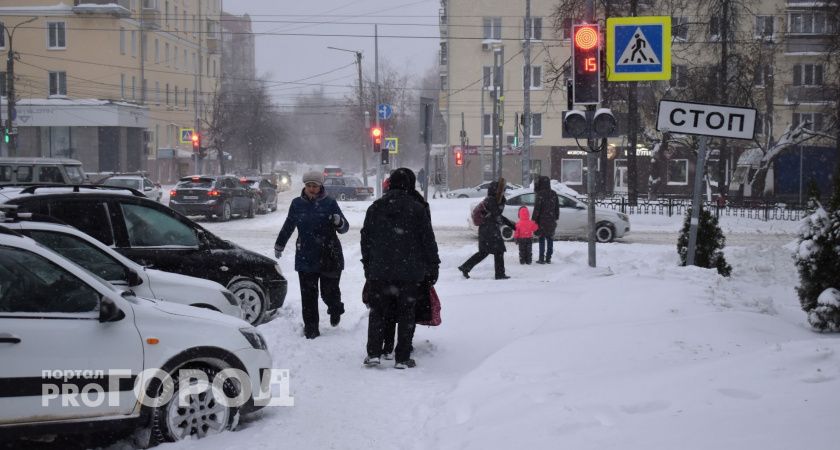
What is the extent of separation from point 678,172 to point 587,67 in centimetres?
5193

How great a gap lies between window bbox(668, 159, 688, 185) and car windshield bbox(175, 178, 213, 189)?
134 feet

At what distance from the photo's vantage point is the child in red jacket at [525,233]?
1717cm

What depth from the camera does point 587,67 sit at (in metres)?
13.1

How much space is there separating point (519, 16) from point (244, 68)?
7948cm

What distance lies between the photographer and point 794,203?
35.7m

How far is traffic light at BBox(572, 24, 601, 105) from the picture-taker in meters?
13.1

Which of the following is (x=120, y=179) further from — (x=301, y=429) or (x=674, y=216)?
(x=301, y=429)

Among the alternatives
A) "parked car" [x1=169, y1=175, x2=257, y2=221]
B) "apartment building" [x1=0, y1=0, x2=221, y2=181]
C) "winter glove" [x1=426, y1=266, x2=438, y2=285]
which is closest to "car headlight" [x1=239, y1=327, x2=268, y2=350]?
"winter glove" [x1=426, y1=266, x2=438, y2=285]

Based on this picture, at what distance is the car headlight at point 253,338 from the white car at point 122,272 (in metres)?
1.32

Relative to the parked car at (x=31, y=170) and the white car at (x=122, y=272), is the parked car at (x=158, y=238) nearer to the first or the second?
the white car at (x=122, y=272)

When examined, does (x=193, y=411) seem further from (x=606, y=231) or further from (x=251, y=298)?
(x=606, y=231)

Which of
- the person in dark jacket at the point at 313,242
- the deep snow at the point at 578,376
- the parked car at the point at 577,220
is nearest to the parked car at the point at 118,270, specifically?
the deep snow at the point at 578,376

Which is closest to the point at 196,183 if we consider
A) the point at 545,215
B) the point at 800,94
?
the point at 545,215

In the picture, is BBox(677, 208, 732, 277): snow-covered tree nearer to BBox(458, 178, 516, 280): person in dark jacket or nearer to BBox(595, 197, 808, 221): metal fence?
BBox(458, 178, 516, 280): person in dark jacket
